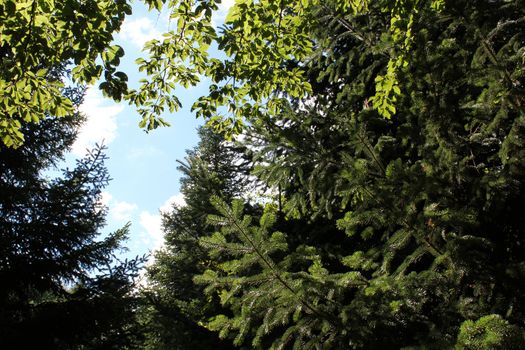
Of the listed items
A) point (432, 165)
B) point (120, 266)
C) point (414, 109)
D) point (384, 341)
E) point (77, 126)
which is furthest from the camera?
point (77, 126)

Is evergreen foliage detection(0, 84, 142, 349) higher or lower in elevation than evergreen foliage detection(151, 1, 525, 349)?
higher

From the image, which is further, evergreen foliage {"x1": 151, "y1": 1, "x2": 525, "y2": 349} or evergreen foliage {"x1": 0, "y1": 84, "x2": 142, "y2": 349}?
evergreen foliage {"x1": 0, "y1": 84, "x2": 142, "y2": 349}

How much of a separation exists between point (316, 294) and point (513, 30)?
3308 millimetres

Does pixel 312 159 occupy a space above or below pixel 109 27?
below

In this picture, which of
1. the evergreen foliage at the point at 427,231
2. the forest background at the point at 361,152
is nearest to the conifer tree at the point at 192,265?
the forest background at the point at 361,152

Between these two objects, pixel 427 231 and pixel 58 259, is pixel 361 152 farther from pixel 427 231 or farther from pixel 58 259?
pixel 58 259

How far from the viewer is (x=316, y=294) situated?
115 inches

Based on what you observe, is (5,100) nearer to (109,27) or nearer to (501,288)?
(109,27)

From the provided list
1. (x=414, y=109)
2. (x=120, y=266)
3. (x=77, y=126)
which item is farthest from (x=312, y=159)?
(x=77, y=126)

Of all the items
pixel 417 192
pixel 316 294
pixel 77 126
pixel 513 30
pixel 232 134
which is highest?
pixel 77 126

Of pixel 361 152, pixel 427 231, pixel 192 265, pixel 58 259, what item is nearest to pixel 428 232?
pixel 427 231

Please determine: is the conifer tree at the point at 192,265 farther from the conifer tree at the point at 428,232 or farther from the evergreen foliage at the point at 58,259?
the conifer tree at the point at 428,232

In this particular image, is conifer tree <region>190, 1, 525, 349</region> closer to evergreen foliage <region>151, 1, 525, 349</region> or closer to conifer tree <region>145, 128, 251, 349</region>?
evergreen foliage <region>151, 1, 525, 349</region>

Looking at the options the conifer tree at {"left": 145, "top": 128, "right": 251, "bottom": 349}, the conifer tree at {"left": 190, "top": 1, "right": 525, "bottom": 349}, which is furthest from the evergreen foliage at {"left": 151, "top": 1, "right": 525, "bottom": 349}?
the conifer tree at {"left": 145, "top": 128, "right": 251, "bottom": 349}
